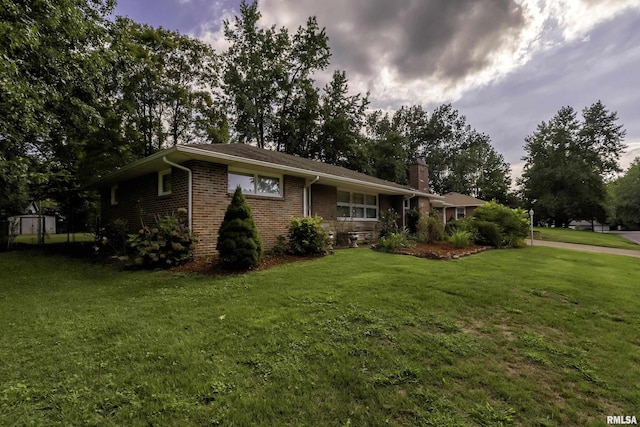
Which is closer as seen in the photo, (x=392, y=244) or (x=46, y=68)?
(x=46, y=68)

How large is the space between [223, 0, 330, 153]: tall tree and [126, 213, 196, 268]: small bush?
1768cm

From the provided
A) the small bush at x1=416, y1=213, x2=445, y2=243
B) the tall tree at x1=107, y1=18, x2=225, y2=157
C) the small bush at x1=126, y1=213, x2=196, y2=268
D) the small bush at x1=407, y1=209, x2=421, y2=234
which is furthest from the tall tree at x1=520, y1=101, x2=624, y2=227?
the small bush at x1=126, y1=213, x2=196, y2=268

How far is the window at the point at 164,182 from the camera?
9172 millimetres

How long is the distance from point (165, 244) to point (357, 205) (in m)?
8.56

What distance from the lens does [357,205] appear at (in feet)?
45.2

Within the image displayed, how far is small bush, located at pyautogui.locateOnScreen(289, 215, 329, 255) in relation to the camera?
9062 mm

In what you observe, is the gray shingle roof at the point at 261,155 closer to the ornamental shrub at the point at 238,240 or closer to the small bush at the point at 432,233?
the ornamental shrub at the point at 238,240

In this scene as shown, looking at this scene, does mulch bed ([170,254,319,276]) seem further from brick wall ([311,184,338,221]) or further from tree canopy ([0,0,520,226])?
tree canopy ([0,0,520,226])

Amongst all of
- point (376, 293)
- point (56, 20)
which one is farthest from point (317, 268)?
point (56, 20)

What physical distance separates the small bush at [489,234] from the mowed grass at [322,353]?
7.14 m

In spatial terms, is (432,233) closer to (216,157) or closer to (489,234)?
(489,234)

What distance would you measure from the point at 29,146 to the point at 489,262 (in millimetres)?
18457

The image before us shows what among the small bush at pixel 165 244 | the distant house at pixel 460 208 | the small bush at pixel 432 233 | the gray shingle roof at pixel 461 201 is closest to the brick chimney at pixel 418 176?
the small bush at pixel 432 233

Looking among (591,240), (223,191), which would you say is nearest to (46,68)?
(223,191)
